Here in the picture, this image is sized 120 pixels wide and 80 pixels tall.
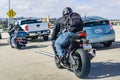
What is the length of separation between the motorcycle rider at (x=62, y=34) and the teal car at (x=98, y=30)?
481 centimetres

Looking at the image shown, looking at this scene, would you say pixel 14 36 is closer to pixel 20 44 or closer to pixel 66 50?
pixel 20 44

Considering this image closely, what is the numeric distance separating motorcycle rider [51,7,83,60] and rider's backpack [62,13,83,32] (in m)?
0.03

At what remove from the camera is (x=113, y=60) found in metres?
10.2

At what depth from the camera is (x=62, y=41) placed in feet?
26.8

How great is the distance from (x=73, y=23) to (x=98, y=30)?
221 inches

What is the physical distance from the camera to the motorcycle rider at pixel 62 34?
26.4 ft

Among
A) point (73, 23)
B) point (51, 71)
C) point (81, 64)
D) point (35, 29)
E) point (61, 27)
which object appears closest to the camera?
point (81, 64)

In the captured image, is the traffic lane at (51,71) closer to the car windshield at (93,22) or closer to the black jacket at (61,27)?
the black jacket at (61,27)

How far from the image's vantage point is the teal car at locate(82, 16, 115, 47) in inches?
527

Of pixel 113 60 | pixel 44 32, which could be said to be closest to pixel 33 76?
pixel 113 60

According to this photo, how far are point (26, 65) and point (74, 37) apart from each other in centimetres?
287

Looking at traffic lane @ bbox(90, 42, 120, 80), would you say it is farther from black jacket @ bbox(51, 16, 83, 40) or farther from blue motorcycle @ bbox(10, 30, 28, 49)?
blue motorcycle @ bbox(10, 30, 28, 49)

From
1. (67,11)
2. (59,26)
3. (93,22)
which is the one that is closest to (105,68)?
(59,26)

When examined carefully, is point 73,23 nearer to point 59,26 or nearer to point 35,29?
point 59,26
